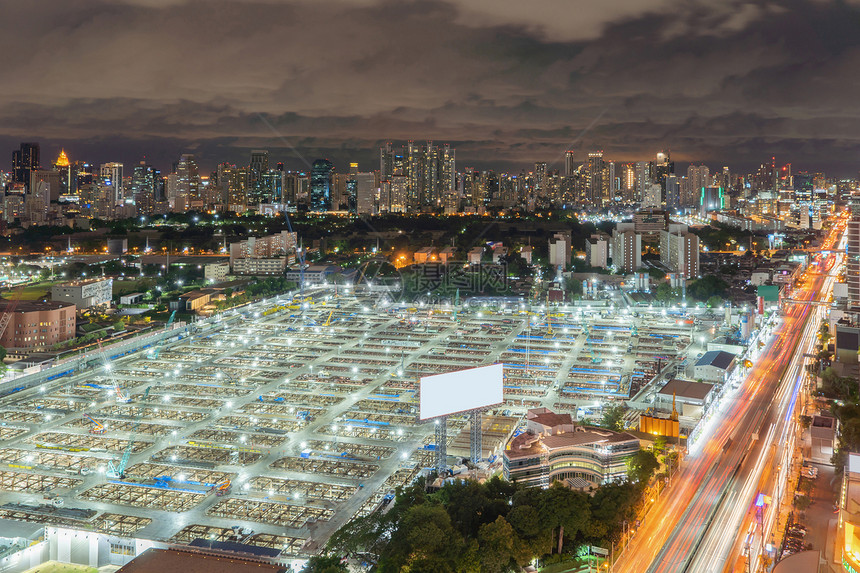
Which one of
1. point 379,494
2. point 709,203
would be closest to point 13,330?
point 379,494

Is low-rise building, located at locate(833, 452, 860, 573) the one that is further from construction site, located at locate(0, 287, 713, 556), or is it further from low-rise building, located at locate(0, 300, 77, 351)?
low-rise building, located at locate(0, 300, 77, 351)

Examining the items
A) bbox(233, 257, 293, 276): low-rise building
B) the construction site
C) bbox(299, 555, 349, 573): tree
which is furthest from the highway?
bbox(233, 257, 293, 276): low-rise building

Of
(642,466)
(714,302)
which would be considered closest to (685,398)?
(642,466)

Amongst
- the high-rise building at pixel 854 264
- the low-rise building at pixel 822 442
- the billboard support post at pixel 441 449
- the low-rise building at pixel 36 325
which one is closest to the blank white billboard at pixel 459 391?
the billboard support post at pixel 441 449

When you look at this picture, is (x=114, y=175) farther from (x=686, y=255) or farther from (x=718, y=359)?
(x=718, y=359)

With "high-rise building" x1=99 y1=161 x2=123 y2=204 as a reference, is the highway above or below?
below

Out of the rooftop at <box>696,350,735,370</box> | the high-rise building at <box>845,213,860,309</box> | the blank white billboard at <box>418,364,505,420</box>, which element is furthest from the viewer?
the high-rise building at <box>845,213,860,309</box>
